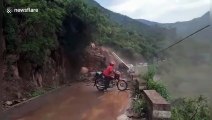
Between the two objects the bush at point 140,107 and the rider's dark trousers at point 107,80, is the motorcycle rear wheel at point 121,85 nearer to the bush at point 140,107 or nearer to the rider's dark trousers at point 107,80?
the rider's dark trousers at point 107,80

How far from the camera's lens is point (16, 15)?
Result: 12719 millimetres

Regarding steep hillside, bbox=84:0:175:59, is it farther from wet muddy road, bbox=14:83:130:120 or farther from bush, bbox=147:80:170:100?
bush, bbox=147:80:170:100

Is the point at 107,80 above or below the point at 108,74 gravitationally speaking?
below

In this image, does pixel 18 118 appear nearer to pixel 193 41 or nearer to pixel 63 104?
pixel 63 104

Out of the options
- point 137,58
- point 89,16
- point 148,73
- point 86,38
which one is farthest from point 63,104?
point 137,58

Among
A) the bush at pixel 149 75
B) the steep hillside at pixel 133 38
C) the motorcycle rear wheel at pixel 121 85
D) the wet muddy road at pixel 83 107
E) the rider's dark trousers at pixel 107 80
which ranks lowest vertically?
the wet muddy road at pixel 83 107

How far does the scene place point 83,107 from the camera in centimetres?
962

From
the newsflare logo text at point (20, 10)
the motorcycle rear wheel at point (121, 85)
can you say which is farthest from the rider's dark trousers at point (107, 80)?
the newsflare logo text at point (20, 10)

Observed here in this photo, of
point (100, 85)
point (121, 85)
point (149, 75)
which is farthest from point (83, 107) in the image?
point (121, 85)

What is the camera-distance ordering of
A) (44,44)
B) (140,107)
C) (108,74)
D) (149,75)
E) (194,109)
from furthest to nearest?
1. (44,44)
2. (108,74)
3. (149,75)
4. (194,109)
5. (140,107)

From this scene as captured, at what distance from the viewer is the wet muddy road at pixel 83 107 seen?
329 inches

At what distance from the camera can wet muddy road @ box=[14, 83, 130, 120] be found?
8359 millimetres

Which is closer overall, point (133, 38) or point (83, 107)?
point (83, 107)

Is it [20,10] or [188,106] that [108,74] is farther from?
[188,106]
